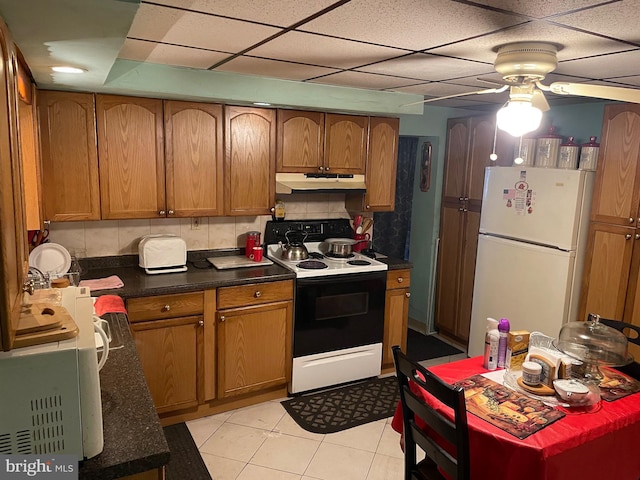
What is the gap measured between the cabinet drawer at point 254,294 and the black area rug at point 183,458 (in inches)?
31.5

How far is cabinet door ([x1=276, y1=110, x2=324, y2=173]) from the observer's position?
3.34m

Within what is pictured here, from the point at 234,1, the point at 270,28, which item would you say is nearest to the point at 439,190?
the point at 270,28

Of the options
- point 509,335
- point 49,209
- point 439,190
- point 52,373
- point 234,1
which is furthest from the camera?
point 439,190

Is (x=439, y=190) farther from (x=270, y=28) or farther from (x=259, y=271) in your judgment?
(x=270, y=28)

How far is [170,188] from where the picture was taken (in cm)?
306

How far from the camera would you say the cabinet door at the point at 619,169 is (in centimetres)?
294

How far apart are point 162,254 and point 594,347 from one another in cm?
248

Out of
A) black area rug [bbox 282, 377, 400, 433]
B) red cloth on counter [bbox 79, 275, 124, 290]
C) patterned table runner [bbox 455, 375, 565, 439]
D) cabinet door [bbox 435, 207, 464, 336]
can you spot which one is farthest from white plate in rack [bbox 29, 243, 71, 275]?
cabinet door [bbox 435, 207, 464, 336]

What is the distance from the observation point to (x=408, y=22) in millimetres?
1669

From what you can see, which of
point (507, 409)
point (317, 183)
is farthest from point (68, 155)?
point (507, 409)

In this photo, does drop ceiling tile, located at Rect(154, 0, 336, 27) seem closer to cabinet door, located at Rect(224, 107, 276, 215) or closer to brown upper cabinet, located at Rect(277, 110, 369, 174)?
cabinet door, located at Rect(224, 107, 276, 215)

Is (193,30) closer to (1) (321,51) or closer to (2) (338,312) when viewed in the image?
(1) (321,51)

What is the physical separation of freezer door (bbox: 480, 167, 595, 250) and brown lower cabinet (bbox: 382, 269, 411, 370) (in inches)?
32.2

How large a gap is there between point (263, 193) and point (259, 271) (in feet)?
1.82
